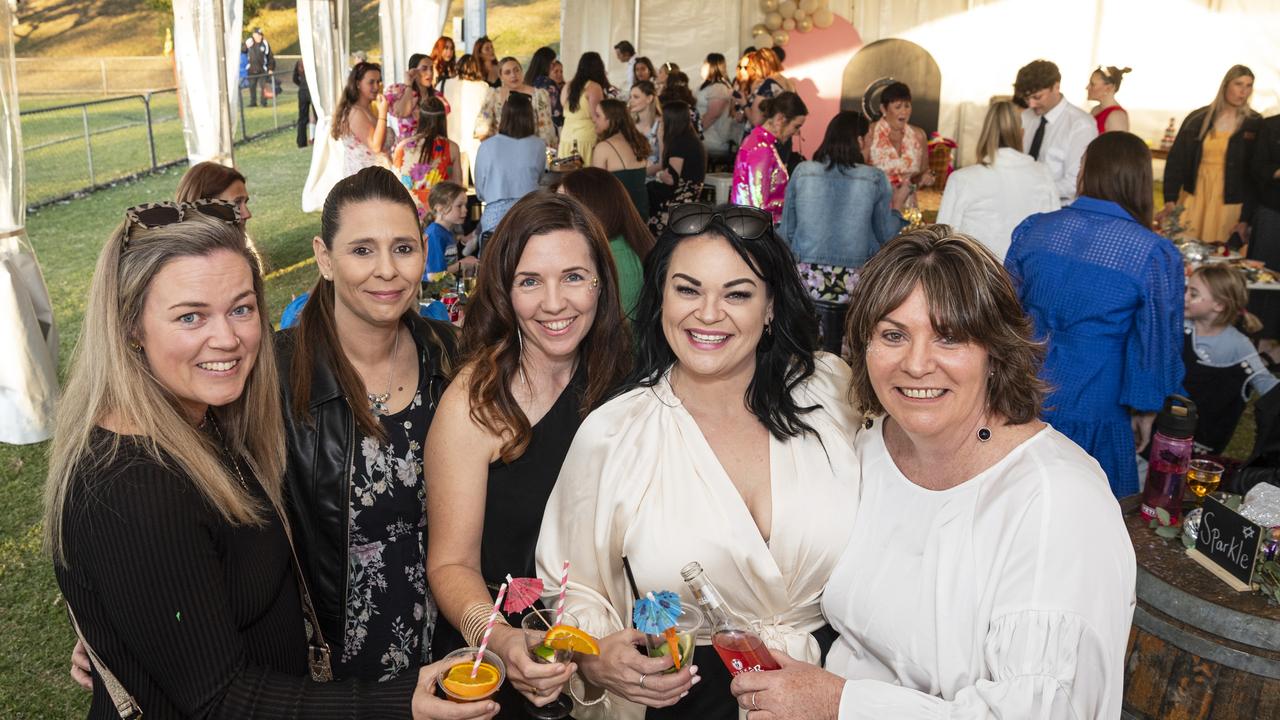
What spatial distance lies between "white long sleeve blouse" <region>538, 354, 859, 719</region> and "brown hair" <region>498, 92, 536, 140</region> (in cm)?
565

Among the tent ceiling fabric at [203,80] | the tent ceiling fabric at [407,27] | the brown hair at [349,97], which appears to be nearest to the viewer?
the tent ceiling fabric at [203,80]

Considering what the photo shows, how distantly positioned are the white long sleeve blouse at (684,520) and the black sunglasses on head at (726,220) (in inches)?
15.8

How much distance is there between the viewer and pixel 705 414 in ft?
7.48

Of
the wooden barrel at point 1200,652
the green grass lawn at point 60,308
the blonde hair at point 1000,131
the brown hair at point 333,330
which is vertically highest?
the blonde hair at point 1000,131

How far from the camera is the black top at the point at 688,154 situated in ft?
28.5

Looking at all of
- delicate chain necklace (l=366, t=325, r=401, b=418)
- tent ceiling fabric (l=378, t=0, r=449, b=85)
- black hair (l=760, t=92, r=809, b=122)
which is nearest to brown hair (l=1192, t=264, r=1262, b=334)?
black hair (l=760, t=92, r=809, b=122)

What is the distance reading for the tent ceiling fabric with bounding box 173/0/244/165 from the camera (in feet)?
24.0

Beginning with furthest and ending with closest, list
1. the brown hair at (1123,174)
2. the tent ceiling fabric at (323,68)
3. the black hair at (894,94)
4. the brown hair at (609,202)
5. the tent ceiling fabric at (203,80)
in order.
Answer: the tent ceiling fabric at (323,68) → the black hair at (894,94) → the tent ceiling fabric at (203,80) → the brown hair at (609,202) → the brown hair at (1123,174)

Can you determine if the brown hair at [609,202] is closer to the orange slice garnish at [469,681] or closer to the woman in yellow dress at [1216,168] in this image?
the orange slice garnish at [469,681]

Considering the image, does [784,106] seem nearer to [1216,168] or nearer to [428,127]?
[428,127]

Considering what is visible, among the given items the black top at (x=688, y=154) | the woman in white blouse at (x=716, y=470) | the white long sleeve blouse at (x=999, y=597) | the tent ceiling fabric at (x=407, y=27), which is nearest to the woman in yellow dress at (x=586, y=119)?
the black top at (x=688, y=154)

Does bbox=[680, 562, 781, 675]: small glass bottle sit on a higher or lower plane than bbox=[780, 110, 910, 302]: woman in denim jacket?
lower

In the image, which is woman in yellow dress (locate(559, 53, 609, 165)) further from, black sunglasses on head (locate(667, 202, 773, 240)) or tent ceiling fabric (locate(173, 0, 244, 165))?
black sunglasses on head (locate(667, 202, 773, 240))

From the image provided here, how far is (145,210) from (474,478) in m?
0.90
